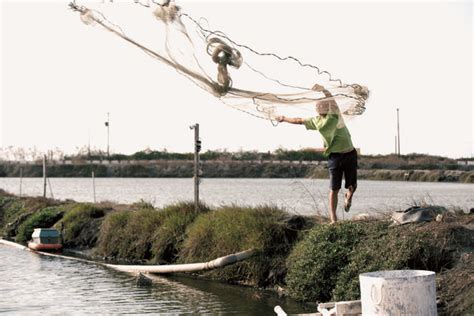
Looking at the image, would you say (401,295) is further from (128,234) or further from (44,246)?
(44,246)

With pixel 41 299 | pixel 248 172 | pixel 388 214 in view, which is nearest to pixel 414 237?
pixel 388 214

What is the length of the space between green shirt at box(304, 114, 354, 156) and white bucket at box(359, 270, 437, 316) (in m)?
4.67

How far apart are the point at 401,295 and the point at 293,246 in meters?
6.92

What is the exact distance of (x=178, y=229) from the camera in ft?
65.2

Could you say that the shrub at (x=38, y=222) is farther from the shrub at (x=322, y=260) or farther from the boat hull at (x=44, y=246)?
the shrub at (x=322, y=260)

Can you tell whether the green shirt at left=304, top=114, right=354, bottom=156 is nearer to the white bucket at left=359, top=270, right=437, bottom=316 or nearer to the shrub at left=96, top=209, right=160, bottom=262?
the white bucket at left=359, top=270, right=437, bottom=316

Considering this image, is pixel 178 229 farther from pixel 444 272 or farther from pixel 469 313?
pixel 469 313

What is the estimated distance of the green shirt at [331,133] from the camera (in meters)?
13.8

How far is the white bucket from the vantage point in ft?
30.1

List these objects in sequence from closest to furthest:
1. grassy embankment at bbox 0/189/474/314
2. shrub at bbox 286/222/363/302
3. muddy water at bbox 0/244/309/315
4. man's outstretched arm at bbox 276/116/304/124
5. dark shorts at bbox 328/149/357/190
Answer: man's outstretched arm at bbox 276/116/304/124 → grassy embankment at bbox 0/189/474/314 → shrub at bbox 286/222/363/302 → dark shorts at bbox 328/149/357/190 → muddy water at bbox 0/244/309/315

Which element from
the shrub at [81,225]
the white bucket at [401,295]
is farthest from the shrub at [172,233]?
the white bucket at [401,295]

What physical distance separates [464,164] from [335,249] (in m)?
80.2

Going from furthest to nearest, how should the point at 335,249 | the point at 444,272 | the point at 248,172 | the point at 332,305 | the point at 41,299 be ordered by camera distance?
the point at 248,172 < the point at 41,299 < the point at 335,249 < the point at 444,272 < the point at 332,305

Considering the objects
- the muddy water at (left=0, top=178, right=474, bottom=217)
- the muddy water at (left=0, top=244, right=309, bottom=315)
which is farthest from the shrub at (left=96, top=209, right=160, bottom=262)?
the muddy water at (left=0, top=178, right=474, bottom=217)
